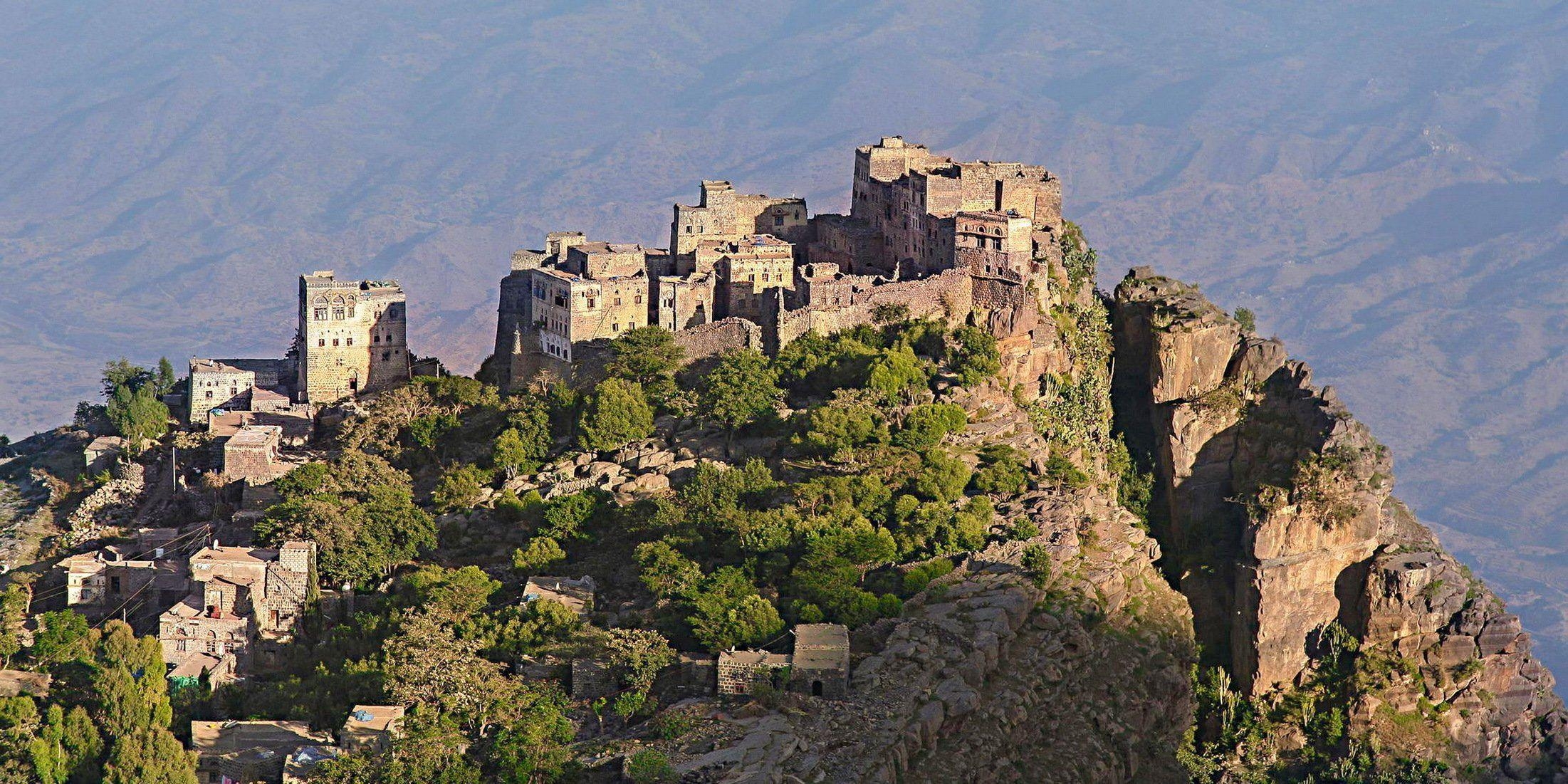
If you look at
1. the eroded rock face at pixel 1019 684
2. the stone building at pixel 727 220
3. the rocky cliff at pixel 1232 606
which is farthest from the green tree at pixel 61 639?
the stone building at pixel 727 220

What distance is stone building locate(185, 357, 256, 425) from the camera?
366 ft

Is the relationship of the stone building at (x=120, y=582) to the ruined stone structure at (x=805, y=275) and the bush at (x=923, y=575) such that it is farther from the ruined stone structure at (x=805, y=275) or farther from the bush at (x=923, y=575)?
the bush at (x=923, y=575)

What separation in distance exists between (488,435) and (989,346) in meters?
22.0

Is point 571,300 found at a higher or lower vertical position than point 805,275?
lower

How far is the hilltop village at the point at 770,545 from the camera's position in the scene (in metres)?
76.2

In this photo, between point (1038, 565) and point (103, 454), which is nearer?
point (1038, 565)

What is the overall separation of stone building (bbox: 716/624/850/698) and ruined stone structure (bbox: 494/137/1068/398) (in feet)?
92.6

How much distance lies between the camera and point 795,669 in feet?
248

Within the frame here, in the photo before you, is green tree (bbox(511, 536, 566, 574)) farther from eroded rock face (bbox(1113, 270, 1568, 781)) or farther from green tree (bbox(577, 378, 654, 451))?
eroded rock face (bbox(1113, 270, 1568, 781))

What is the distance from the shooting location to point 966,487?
94.4m

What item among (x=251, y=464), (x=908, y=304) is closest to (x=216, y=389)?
(x=251, y=464)

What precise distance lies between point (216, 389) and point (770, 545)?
36.8 metres

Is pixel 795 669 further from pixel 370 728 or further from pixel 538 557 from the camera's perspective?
pixel 538 557

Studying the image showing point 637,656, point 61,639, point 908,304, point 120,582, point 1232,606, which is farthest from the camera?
point 1232,606
